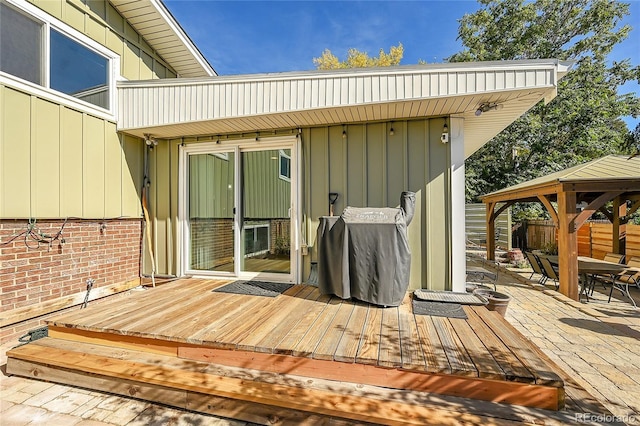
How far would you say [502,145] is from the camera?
12797 mm

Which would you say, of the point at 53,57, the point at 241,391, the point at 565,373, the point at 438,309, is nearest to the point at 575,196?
the point at 438,309

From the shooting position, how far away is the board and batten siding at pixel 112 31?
3506mm

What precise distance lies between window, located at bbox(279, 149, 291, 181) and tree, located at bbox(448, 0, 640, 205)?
11.2m

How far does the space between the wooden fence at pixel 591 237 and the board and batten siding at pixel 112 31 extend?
1062 centimetres

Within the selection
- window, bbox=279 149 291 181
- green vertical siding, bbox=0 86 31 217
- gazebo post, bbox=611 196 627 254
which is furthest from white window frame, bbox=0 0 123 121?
gazebo post, bbox=611 196 627 254

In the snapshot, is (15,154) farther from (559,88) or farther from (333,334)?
(559,88)

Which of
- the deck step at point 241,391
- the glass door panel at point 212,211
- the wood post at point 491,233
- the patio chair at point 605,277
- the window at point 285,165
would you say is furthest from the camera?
the wood post at point 491,233

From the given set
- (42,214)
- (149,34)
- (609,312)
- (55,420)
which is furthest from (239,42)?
(609,312)

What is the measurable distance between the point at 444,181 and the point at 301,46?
13.3 m

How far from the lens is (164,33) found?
4715 mm

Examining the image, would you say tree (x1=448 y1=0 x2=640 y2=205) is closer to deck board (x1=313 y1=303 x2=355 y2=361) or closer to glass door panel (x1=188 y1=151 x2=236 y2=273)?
glass door panel (x1=188 y1=151 x2=236 y2=273)

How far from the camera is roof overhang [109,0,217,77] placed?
4.28 meters

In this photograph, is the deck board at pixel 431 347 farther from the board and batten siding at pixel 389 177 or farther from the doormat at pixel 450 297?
the board and batten siding at pixel 389 177

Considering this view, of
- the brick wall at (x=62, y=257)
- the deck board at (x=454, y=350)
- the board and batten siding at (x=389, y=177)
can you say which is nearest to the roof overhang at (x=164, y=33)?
the board and batten siding at (x=389, y=177)
